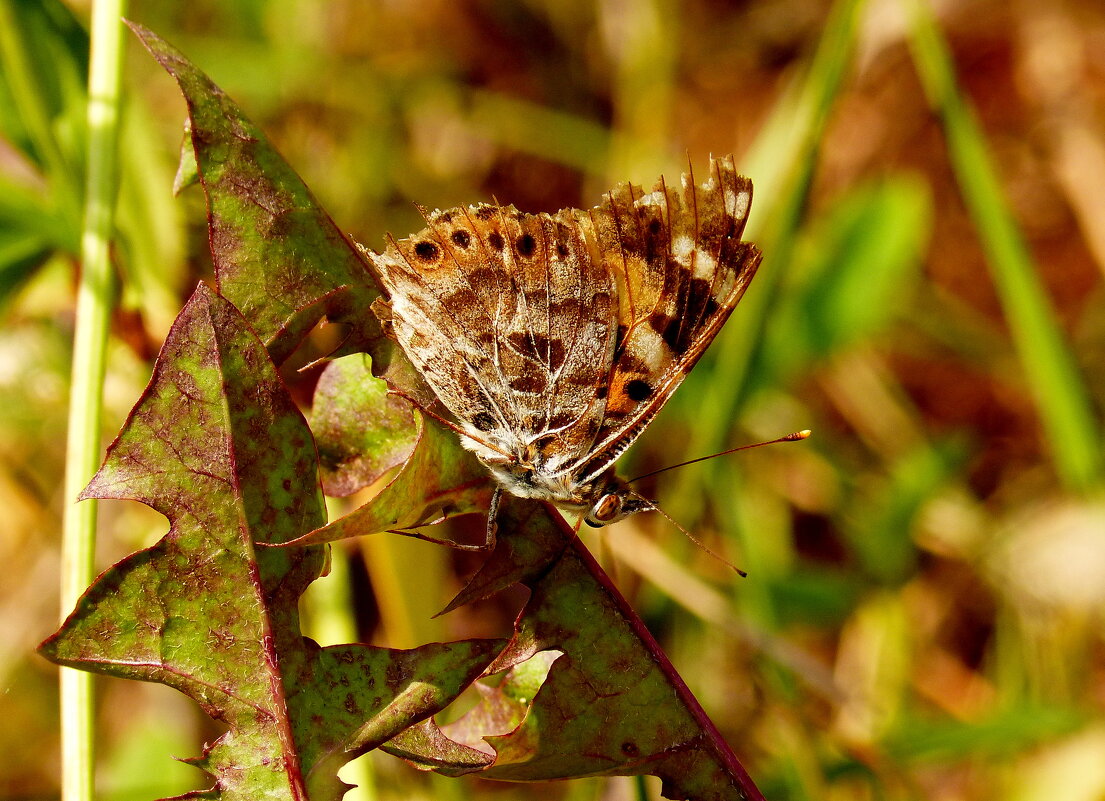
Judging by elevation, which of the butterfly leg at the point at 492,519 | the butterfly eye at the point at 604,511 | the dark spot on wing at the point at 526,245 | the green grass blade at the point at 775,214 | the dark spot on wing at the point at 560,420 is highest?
the green grass blade at the point at 775,214

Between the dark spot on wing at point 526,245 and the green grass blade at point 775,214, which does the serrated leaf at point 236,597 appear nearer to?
the dark spot on wing at point 526,245

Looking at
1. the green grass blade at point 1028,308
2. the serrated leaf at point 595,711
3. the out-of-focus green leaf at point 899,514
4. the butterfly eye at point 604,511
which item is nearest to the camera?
the serrated leaf at point 595,711

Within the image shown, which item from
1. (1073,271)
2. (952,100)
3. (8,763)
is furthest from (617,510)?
(1073,271)

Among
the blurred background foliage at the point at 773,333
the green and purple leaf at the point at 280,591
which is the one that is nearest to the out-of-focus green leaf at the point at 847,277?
the blurred background foliage at the point at 773,333

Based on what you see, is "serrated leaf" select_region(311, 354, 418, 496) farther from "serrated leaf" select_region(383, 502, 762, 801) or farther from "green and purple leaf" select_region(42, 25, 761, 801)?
"serrated leaf" select_region(383, 502, 762, 801)

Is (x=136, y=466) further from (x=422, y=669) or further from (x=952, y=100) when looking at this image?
(x=952, y=100)

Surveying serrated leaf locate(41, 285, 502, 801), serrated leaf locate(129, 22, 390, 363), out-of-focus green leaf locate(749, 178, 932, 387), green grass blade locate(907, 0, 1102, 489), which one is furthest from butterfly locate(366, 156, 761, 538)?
green grass blade locate(907, 0, 1102, 489)

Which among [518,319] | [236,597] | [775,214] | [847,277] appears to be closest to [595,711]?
[236,597]
